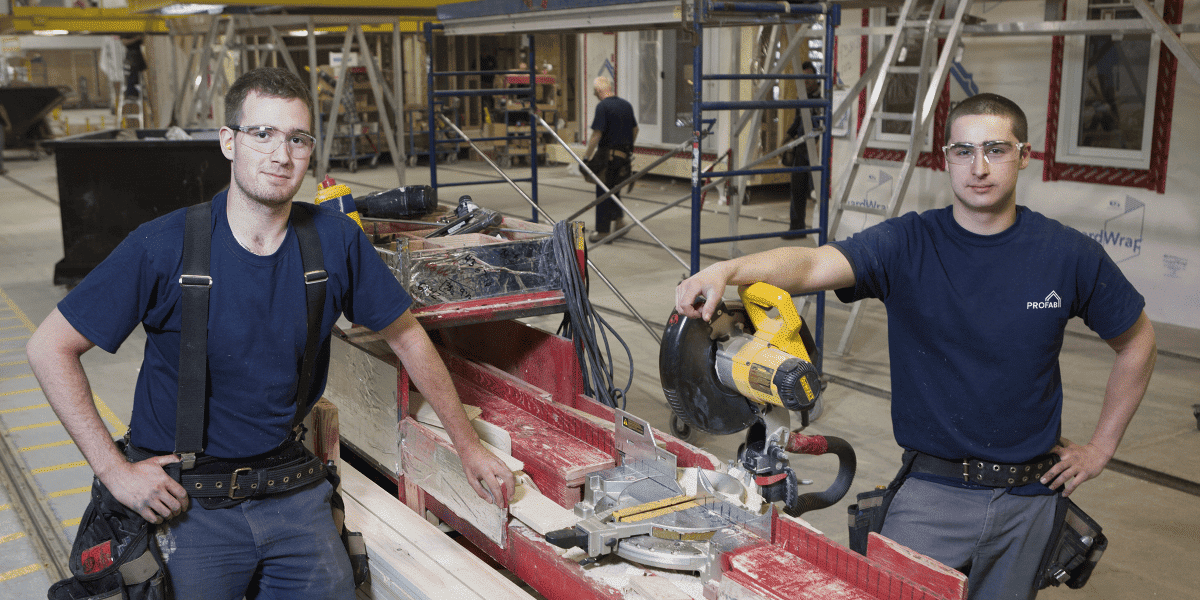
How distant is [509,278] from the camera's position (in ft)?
13.9

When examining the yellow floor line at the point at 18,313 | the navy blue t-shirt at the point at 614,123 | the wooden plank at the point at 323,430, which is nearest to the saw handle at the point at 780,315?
the wooden plank at the point at 323,430

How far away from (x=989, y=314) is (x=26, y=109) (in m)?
24.0

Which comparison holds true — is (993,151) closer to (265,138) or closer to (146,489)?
(265,138)

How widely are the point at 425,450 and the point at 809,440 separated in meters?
1.51

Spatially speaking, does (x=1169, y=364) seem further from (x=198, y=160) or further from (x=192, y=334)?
(x=198, y=160)

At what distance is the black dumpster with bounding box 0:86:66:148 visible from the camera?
21438 millimetres

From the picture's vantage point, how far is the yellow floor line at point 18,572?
4012 millimetres

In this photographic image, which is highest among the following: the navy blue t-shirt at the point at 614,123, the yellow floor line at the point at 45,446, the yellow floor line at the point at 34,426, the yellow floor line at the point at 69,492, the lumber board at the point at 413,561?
the navy blue t-shirt at the point at 614,123

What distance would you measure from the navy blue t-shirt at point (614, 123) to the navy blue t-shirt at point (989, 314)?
9.05 meters

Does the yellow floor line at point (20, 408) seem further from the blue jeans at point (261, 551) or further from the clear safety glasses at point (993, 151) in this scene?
the clear safety glasses at point (993, 151)

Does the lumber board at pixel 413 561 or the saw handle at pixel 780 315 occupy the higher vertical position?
the saw handle at pixel 780 315

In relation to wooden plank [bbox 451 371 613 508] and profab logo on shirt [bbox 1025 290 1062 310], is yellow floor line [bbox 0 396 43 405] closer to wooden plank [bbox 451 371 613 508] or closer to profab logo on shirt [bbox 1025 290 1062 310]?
wooden plank [bbox 451 371 613 508]

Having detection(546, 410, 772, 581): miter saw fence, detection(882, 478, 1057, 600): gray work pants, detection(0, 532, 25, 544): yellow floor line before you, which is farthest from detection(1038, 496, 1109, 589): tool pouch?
detection(0, 532, 25, 544): yellow floor line

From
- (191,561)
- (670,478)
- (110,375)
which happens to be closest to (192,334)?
(191,561)
